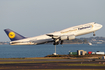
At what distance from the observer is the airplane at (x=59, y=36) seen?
64.8 meters

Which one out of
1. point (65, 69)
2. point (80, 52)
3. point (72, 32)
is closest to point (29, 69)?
point (65, 69)

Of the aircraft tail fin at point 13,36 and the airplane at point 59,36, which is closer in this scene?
the airplane at point 59,36

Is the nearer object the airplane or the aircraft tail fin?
the airplane

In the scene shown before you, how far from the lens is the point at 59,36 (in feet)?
223

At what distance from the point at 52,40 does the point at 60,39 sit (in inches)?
134

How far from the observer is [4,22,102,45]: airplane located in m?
64.8

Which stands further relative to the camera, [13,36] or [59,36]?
[13,36]

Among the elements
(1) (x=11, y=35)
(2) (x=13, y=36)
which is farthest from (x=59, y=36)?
(1) (x=11, y=35)

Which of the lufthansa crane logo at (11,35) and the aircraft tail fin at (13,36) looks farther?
the lufthansa crane logo at (11,35)

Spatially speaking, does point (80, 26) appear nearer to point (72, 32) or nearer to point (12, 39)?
point (72, 32)

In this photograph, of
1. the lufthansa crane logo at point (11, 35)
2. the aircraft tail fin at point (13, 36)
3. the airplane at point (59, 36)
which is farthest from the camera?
the lufthansa crane logo at point (11, 35)

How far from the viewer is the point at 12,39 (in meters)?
72.0

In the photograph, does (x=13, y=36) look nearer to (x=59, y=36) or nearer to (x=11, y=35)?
(x=11, y=35)

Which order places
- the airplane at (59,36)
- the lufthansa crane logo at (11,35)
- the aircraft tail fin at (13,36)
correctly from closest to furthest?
the airplane at (59,36)
the aircraft tail fin at (13,36)
the lufthansa crane logo at (11,35)
